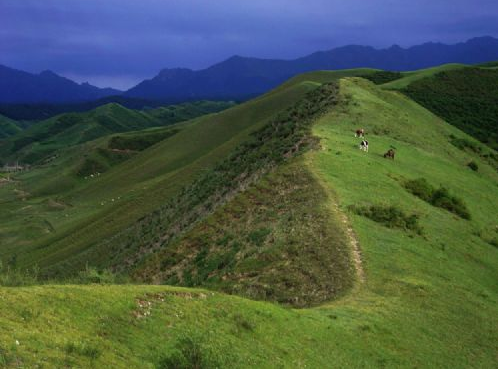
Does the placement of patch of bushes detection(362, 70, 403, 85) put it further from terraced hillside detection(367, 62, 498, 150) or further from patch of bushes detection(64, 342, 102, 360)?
patch of bushes detection(64, 342, 102, 360)

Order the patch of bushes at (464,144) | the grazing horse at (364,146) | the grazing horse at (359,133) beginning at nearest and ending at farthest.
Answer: the grazing horse at (364,146), the grazing horse at (359,133), the patch of bushes at (464,144)

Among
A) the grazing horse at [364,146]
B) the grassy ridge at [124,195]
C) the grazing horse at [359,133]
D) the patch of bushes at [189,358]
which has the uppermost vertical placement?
the grazing horse at [359,133]

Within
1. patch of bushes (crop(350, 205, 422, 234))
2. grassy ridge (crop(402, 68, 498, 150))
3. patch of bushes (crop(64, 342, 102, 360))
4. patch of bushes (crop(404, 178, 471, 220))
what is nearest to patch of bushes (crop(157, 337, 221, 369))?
patch of bushes (crop(64, 342, 102, 360))

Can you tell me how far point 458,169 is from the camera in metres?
57.1

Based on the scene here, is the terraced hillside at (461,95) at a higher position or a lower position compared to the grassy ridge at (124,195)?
higher

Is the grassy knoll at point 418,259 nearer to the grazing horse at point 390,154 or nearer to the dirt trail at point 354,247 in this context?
A: the dirt trail at point 354,247

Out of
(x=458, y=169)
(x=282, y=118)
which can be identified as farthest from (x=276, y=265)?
(x=282, y=118)

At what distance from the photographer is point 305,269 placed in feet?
89.5

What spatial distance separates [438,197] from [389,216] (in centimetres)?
1019

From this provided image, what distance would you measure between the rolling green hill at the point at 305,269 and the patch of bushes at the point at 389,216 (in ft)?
0.46

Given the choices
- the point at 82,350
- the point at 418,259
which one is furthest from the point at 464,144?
the point at 82,350

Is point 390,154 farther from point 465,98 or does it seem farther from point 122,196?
point 465,98

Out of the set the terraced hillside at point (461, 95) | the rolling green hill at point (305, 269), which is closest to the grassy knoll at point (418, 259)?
the rolling green hill at point (305, 269)

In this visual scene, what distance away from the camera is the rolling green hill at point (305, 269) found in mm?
16547
